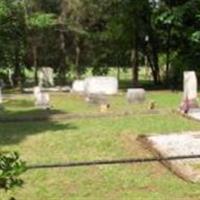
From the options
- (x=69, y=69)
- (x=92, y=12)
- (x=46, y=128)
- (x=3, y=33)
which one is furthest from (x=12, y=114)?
(x=69, y=69)

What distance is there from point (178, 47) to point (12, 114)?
56.7 feet

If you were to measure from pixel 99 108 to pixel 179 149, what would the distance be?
9788mm

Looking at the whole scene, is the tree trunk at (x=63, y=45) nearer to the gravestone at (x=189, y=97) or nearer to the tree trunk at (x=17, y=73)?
the tree trunk at (x=17, y=73)

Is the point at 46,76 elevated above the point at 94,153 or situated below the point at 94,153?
above

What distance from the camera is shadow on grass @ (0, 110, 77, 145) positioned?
1611 centimetres

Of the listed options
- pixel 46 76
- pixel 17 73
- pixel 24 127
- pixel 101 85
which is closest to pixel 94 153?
pixel 24 127

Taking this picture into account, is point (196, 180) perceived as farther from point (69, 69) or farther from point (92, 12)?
point (69, 69)

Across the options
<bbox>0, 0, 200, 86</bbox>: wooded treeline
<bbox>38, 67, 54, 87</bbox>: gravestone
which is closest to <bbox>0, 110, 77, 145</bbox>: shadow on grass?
<bbox>0, 0, 200, 86</bbox>: wooded treeline

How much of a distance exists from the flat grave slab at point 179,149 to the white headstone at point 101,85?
13731 mm

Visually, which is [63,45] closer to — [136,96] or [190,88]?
[136,96]

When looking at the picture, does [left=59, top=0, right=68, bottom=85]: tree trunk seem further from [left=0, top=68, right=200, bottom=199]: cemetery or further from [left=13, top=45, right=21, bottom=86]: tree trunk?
[left=0, top=68, right=200, bottom=199]: cemetery

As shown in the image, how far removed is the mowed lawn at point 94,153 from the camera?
34.8ft

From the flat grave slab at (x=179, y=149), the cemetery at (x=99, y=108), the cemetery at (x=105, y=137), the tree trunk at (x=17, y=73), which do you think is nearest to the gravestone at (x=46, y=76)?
the cemetery at (x=99, y=108)

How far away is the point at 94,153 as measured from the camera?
1370 cm
